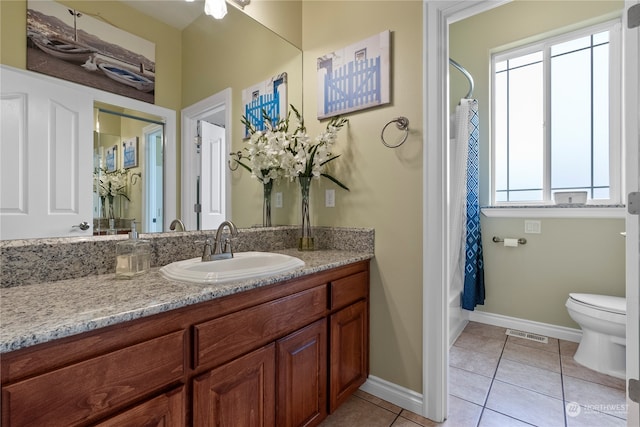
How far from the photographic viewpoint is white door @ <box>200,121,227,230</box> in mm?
1577

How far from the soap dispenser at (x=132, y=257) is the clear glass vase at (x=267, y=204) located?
0.76 metres

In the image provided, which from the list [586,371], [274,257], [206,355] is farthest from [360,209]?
[586,371]

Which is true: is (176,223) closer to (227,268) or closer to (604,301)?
(227,268)

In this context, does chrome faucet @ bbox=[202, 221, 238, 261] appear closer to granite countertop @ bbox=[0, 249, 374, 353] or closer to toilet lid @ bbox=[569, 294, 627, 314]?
granite countertop @ bbox=[0, 249, 374, 353]

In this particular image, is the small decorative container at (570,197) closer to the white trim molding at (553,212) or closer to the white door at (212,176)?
the white trim molding at (553,212)

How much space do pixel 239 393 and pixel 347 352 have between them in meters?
0.69

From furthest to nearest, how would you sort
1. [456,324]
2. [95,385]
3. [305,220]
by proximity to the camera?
[456,324]
[305,220]
[95,385]

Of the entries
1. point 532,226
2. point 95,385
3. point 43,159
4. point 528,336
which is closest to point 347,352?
point 95,385

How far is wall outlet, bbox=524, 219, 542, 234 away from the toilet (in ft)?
2.09

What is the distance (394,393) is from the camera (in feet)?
5.35

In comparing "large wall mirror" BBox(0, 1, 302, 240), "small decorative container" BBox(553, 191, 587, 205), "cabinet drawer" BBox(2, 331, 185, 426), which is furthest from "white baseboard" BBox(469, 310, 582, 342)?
"cabinet drawer" BBox(2, 331, 185, 426)

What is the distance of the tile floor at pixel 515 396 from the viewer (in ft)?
4.88

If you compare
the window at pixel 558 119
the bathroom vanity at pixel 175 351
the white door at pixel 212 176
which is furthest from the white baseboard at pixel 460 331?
the white door at pixel 212 176

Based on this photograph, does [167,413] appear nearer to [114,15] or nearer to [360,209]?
[360,209]
